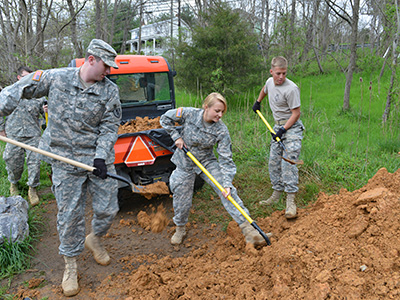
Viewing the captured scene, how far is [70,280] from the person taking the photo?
2.91m

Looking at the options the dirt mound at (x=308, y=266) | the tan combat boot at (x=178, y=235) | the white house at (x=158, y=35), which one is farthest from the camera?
the white house at (x=158, y=35)

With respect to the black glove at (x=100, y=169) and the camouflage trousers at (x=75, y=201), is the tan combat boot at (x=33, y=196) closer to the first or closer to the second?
the camouflage trousers at (x=75, y=201)

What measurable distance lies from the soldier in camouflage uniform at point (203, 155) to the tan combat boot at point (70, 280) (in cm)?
117

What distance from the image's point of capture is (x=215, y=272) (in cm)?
285

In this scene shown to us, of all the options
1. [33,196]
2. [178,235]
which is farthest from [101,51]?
[33,196]

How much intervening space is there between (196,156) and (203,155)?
3.2 inches

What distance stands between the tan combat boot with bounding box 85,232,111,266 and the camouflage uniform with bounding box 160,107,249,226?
0.90 metres

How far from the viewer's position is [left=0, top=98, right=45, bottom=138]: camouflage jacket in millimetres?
4750

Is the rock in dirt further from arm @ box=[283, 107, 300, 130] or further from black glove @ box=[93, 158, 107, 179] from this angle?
arm @ box=[283, 107, 300, 130]

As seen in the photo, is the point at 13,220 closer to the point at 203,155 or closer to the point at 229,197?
the point at 203,155

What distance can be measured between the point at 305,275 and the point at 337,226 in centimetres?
71

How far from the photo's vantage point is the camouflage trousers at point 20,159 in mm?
4820

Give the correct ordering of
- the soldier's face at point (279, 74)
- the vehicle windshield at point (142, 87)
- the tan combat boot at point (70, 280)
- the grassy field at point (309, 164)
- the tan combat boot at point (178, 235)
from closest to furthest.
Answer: the tan combat boot at point (70, 280), the tan combat boot at point (178, 235), the soldier's face at point (279, 74), the grassy field at point (309, 164), the vehicle windshield at point (142, 87)

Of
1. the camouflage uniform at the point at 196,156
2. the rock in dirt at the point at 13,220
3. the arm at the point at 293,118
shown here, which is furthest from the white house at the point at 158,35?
the rock in dirt at the point at 13,220
